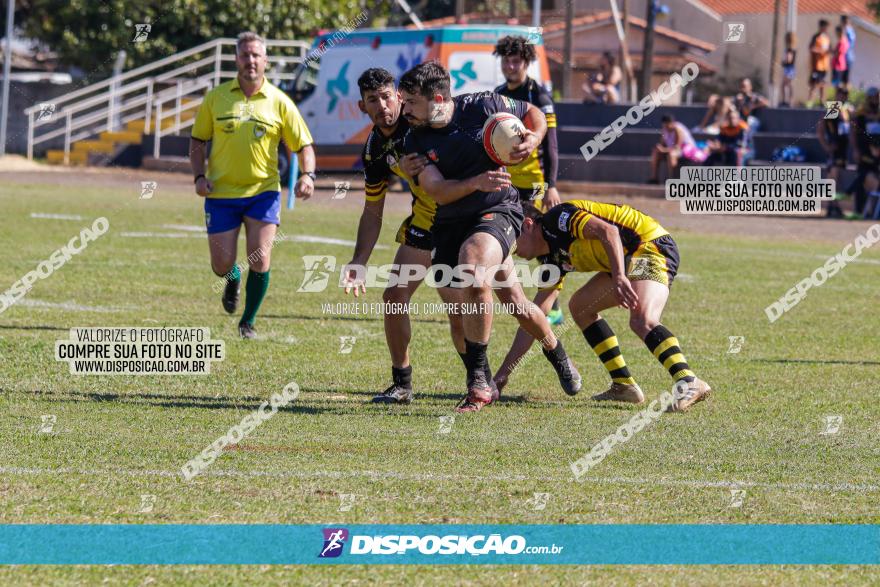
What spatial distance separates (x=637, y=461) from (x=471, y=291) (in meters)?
1.64

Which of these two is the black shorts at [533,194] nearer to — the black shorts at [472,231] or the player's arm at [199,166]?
the player's arm at [199,166]

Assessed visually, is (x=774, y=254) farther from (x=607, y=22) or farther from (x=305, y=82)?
(x=607, y=22)

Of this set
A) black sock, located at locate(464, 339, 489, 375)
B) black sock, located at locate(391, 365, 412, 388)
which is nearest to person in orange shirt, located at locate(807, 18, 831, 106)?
black sock, located at locate(391, 365, 412, 388)

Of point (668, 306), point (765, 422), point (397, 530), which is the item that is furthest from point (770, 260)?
A: point (397, 530)

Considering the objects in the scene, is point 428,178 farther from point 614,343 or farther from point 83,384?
point 83,384

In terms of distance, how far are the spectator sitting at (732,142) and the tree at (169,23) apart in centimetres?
1541

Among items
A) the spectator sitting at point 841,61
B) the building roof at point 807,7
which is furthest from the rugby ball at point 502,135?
the building roof at point 807,7

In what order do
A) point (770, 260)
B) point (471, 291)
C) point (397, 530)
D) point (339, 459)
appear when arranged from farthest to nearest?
point (770, 260) < point (471, 291) < point (339, 459) < point (397, 530)

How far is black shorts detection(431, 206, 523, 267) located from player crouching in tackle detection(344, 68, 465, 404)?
0.72 ft

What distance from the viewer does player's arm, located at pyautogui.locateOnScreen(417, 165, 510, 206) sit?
26.3ft

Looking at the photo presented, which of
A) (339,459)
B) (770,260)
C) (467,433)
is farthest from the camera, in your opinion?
(770,260)

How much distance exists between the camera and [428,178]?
8094 millimetres

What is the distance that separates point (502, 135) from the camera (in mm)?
7988

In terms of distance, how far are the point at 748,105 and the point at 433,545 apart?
914 inches
